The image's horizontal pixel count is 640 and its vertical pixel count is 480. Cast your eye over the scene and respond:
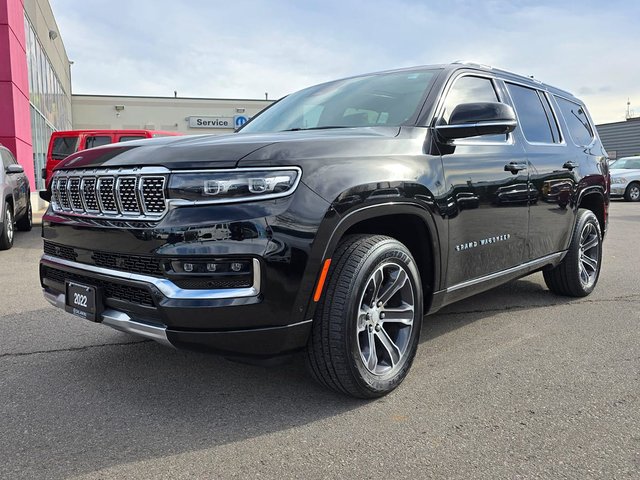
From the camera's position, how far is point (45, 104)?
20.2 metres

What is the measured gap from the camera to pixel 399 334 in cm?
312

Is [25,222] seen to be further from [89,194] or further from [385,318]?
[385,318]

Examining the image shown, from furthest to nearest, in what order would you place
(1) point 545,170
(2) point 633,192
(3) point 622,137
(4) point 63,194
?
(3) point 622,137 < (2) point 633,192 < (1) point 545,170 < (4) point 63,194

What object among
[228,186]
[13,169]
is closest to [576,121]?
[228,186]

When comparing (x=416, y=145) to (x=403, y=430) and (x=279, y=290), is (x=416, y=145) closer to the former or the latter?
(x=279, y=290)

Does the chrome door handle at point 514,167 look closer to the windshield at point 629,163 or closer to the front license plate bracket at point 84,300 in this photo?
the front license plate bracket at point 84,300

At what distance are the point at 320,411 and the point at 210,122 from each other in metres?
36.5

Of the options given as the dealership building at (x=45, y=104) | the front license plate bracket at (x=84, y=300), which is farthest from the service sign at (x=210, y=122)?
the front license plate bracket at (x=84, y=300)

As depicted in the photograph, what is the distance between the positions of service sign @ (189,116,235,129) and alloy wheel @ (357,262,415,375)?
117ft

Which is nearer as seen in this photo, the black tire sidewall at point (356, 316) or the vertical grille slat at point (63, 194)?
the black tire sidewall at point (356, 316)

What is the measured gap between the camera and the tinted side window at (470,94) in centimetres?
351

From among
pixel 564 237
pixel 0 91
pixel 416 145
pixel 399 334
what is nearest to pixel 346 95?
pixel 416 145

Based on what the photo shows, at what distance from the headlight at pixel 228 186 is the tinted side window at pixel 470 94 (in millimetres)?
1383

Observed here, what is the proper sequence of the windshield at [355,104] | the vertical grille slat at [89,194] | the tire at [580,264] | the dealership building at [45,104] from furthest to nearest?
1. the dealership building at [45,104]
2. the tire at [580,264]
3. the windshield at [355,104]
4. the vertical grille slat at [89,194]
